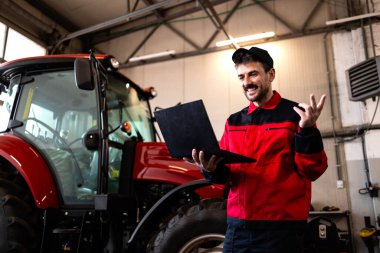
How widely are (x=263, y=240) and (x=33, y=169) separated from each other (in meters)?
2.04

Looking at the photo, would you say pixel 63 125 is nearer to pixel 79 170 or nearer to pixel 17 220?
pixel 79 170

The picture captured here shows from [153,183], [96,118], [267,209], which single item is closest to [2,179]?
[96,118]

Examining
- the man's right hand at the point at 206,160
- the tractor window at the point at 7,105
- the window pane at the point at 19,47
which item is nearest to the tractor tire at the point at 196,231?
the man's right hand at the point at 206,160

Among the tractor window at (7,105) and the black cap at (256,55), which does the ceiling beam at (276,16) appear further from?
the black cap at (256,55)

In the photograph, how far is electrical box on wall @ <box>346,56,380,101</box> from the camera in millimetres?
3355

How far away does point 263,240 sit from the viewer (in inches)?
51.1

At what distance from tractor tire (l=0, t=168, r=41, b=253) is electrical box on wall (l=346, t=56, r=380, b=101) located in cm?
329

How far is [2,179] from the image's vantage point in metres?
2.62

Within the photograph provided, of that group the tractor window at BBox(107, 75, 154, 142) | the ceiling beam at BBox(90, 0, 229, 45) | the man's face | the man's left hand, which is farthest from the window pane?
the man's left hand

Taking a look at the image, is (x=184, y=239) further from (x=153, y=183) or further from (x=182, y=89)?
(x=182, y=89)

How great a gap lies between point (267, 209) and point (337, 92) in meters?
5.37

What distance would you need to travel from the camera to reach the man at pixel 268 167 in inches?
49.9

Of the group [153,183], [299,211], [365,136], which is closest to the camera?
[299,211]

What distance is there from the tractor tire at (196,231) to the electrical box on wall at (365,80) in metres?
2.22
